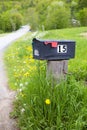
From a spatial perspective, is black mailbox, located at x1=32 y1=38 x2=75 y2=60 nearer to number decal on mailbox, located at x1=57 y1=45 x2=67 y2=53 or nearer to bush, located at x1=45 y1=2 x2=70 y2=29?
number decal on mailbox, located at x1=57 y1=45 x2=67 y2=53

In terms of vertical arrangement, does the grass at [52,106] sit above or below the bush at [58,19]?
above

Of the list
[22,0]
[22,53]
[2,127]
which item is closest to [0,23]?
[22,0]

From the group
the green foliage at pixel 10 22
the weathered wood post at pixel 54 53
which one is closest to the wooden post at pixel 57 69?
the weathered wood post at pixel 54 53

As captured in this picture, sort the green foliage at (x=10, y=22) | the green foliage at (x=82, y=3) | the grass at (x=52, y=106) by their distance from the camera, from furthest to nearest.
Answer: the green foliage at (x=10, y=22) < the green foliage at (x=82, y=3) < the grass at (x=52, y=106)

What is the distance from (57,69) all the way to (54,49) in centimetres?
30

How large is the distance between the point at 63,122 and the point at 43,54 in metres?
0.87

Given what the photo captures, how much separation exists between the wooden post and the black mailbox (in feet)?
0.37

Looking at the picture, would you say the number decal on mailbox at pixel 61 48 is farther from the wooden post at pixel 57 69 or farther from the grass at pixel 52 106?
the grass at pixel 52 106

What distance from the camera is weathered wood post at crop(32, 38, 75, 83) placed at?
479cm

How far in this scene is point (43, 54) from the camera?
4809 millimetres

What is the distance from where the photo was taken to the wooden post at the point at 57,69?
4934mm

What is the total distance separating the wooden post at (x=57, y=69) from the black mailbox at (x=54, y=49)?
0.11 m

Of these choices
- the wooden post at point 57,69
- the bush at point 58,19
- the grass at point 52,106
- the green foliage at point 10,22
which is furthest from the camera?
the green foliage at point 10,22

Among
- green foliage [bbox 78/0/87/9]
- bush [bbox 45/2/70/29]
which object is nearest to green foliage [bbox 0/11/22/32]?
bush [bbox 45/2/70/29]
